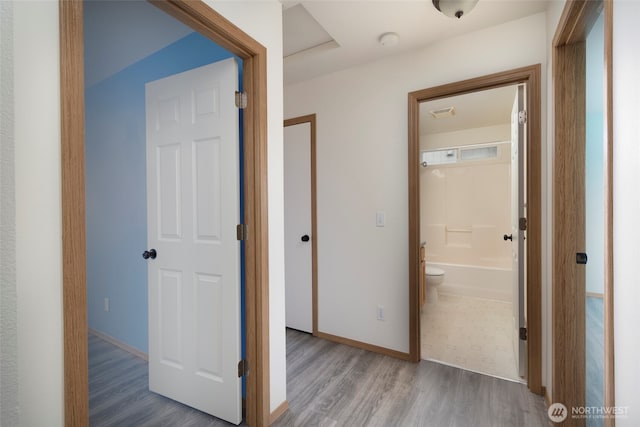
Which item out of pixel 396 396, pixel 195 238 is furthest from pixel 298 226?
pixel 396 396

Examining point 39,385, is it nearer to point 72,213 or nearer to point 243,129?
point 72,213

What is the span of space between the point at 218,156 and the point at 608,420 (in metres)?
1.89

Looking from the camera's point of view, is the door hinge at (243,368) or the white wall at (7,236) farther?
the door hinge at (243,368)

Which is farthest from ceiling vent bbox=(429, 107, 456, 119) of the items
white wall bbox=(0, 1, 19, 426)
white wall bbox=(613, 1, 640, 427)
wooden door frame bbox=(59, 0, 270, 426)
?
white wall bbox=(0, 1, 19, 426)

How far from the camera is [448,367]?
2.17 metres

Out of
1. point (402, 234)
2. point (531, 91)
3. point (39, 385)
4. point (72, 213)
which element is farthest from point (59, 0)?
point (531, 91)

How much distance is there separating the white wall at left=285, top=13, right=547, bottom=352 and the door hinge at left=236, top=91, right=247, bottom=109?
3.97 ft

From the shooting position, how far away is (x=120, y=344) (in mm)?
2490

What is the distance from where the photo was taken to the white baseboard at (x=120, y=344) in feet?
7.72

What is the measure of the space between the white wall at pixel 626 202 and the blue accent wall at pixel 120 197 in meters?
2.28

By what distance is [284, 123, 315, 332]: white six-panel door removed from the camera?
9.23 ft

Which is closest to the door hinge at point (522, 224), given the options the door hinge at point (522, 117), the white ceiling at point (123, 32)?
the door hinge at point (522, 117)

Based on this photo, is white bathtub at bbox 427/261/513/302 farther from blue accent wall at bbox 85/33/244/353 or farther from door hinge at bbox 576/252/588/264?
blue accent wall at bbox 85/33/244/353

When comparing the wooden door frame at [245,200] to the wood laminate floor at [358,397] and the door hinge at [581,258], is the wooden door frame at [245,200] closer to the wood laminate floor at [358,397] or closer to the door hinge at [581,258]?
the wood laminate floor at [358,397]
